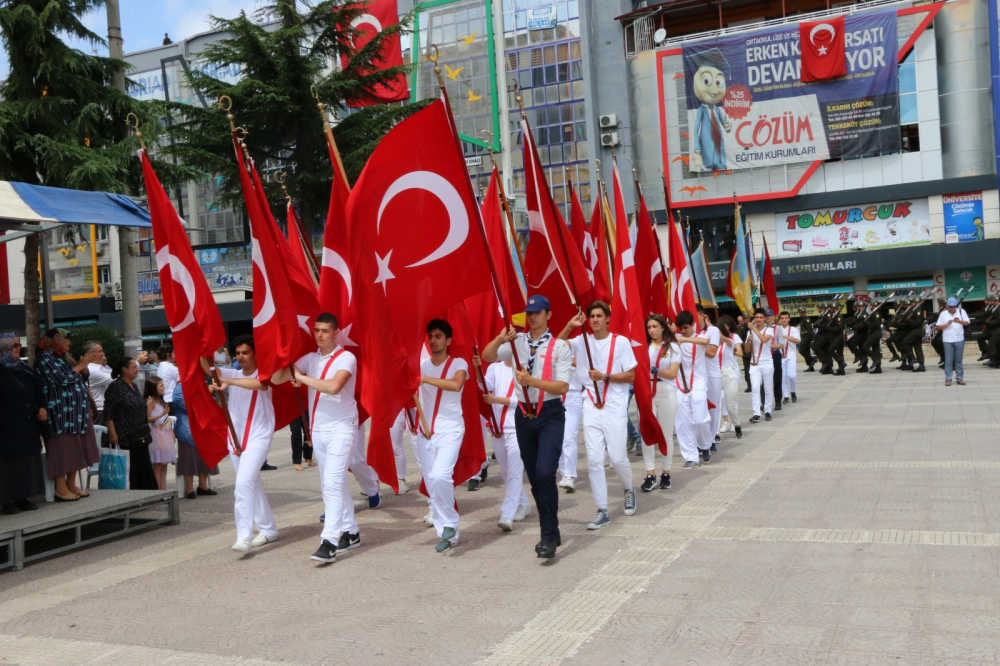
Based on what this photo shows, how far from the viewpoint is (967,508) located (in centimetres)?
768

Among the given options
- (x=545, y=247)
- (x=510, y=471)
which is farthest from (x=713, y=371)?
(x=510, y=471)

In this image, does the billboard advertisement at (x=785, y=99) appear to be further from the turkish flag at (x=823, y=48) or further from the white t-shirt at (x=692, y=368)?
the white t-shirt at (x=692, y=368)

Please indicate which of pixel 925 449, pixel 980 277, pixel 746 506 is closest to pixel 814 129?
pixel 980 277

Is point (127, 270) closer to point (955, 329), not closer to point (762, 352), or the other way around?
point (762, 352)

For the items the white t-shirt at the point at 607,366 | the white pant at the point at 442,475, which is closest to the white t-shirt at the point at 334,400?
the white pant at the point at 442,475

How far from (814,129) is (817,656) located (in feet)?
138

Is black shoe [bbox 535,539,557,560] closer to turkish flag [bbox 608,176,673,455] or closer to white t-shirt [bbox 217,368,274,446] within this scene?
white t-shirt [bbox 217,368,274,446]

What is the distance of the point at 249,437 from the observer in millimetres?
7785

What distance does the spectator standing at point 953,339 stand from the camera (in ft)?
64.7

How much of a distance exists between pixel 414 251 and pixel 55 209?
11.5 ft

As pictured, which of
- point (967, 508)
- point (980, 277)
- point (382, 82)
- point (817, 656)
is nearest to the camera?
point (817, 656)

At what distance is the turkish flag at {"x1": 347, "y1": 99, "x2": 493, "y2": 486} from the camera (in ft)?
23.6

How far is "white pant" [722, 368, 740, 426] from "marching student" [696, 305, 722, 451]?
0.90 metres

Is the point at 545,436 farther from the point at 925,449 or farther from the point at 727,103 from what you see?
the point at 727,103
